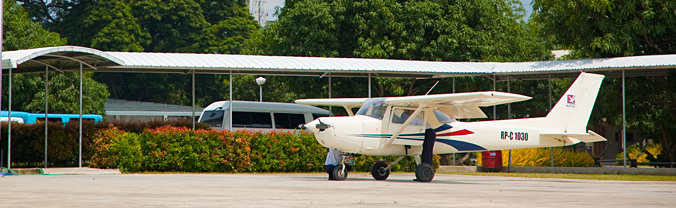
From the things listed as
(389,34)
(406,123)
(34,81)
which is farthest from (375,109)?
(34,81)

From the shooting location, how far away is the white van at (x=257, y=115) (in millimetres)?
29188

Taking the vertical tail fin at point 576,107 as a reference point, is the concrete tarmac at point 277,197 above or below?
below

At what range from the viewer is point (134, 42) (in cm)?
5703

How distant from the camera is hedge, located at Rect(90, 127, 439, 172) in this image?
21500 millimetres

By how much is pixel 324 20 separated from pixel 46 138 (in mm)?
14370

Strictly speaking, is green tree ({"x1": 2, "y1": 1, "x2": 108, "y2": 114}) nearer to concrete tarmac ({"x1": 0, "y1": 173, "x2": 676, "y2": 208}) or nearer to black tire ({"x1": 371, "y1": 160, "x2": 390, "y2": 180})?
black tire ({"x1": 371, "y1": 160, "x2": 390, "y2": 180})

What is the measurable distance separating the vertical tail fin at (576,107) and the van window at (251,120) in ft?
40.0

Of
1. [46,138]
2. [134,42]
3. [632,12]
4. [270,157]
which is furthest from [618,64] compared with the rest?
[134,42]

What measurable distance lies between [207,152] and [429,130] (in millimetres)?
6147

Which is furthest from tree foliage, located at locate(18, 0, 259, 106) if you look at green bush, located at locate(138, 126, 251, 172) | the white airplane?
the white airplane

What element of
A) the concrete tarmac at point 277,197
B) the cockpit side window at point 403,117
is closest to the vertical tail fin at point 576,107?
the cockpit side window at point 403,117

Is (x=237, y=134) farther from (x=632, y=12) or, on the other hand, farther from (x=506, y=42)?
(x=506, y=42)

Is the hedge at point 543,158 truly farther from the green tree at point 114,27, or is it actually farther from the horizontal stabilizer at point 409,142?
the green tree at point 114,27

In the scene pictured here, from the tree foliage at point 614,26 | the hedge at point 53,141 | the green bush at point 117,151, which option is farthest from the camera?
the tree foliage at point 614,26
